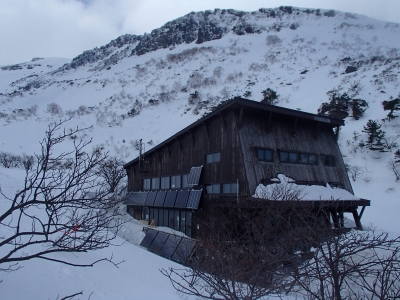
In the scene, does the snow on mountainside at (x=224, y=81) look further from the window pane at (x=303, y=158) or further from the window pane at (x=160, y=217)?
the window pane at (x=160, y=217)

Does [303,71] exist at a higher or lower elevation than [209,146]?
higher

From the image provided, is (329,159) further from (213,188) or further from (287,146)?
(213,188)

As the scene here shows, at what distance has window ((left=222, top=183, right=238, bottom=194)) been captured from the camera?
17.8 m

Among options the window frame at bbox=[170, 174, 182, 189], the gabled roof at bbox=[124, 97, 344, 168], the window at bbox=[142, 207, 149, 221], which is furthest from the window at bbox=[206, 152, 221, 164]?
the window at bbox=[142, 207, 149, 221]

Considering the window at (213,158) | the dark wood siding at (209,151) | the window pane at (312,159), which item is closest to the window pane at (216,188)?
the dark wood siding at (209,151)

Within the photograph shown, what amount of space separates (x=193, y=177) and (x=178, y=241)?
4211mm

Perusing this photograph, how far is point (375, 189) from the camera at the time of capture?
28.6 meters

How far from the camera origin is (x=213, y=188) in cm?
1942

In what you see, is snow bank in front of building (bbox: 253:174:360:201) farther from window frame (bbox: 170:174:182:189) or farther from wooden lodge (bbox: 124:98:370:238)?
window frame (bbox: 170:174:182:189)

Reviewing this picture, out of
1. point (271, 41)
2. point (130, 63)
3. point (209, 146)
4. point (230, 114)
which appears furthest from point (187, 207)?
point (130, 63)

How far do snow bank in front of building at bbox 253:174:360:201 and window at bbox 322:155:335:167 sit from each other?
217cm

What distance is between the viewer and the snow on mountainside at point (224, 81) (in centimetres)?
4062

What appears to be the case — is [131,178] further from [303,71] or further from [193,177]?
[303,71]

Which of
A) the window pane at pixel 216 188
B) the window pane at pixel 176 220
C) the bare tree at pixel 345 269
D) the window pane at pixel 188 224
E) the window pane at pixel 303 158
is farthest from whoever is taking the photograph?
the window pane at pixel 176 220
